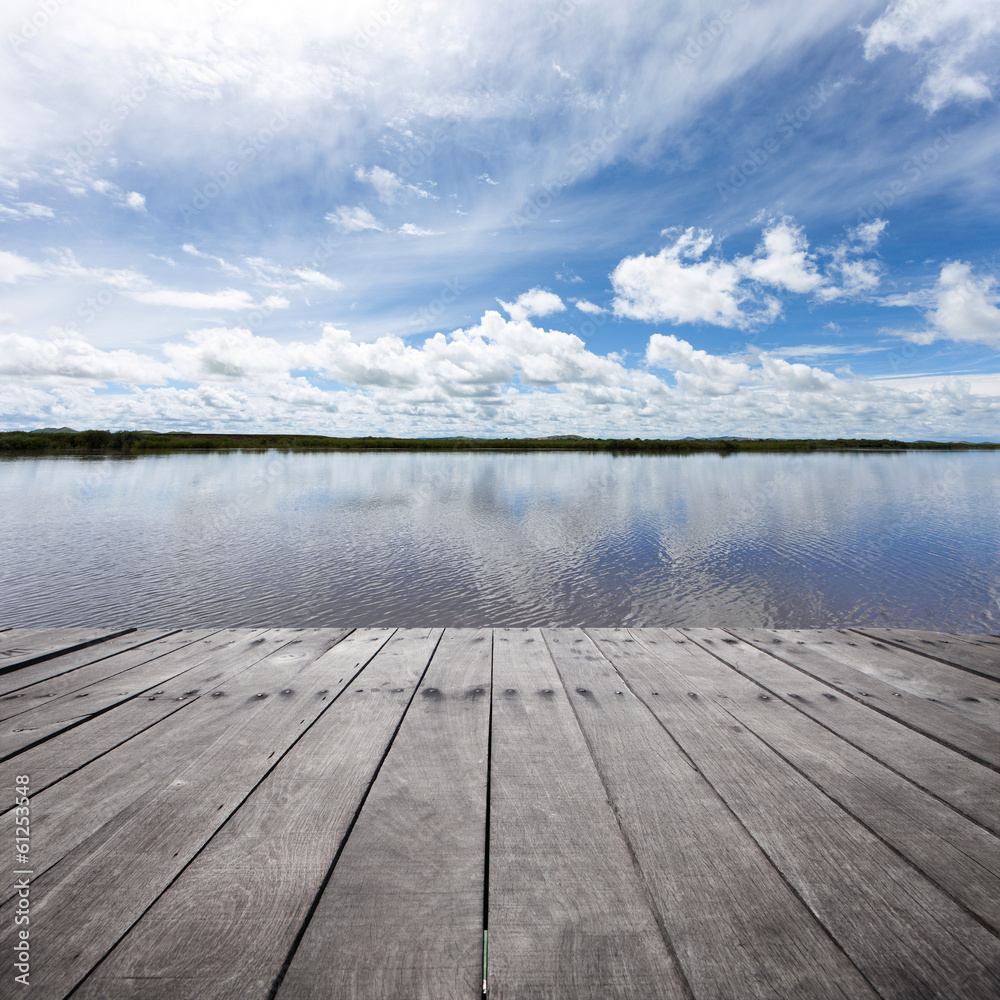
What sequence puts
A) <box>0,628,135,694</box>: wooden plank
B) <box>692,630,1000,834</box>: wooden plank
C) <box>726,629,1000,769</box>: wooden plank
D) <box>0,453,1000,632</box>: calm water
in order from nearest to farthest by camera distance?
1. <box>692,630,1000,834</box>: wooden plank
2. <box>726,629,1000,769</box>: wooden plank
3. <box>0,628,135,694</box>: wooden plank
4. <box>0,453,1000,632</box>: calm water

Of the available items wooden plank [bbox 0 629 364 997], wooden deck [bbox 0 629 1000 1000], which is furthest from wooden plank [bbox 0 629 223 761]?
wooden plank [bbox 0 629 364 997]

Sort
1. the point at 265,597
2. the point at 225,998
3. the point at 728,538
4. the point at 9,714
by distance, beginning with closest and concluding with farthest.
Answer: the point at 225,998
the point at 9,714
the point at 265,597
the point at 728,538

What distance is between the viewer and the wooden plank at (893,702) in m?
2.31

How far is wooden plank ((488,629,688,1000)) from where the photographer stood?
119 cm

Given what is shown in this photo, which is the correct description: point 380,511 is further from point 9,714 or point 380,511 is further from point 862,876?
point 862,876

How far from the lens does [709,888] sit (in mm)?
1453

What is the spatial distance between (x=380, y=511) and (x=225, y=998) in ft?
67.3

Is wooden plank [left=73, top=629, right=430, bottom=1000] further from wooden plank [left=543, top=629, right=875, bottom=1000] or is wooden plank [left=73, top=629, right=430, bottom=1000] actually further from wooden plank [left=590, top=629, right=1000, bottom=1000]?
wooden plank [left=590, top=629, right=1000, bottom=1000]

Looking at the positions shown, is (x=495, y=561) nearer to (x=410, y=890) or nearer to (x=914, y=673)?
(x=914, y=673)

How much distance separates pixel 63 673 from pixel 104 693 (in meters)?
0.55

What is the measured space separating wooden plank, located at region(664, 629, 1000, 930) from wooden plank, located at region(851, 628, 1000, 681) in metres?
1.53

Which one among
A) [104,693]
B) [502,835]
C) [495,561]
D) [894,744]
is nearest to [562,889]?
[502,835]

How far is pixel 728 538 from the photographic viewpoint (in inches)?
643

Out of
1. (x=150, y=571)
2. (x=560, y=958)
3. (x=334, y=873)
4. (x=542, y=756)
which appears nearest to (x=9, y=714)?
(x=334, y=873)
